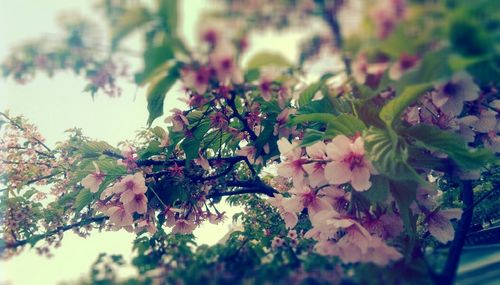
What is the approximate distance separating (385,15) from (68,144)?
2063mm

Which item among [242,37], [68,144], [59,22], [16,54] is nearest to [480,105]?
[242,37]

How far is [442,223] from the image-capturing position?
1.39 metres

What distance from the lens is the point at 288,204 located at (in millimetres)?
1447

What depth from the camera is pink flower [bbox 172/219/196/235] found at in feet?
6.15

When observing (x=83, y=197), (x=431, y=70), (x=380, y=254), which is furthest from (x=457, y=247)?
(x=83, y=197)

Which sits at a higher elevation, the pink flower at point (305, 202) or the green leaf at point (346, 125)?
the green leaf at point (346, 125)

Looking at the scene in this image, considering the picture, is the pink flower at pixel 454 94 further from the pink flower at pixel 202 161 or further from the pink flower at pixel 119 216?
the pink flower at pixel 119 216

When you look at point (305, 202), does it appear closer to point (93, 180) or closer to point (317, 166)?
point (317, 166)

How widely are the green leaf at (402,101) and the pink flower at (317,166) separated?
0.26 meters

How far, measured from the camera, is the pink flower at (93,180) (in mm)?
1700

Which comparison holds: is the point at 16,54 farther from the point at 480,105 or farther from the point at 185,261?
the point at 480,105

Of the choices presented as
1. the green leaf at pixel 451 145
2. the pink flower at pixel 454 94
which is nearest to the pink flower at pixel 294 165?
the green leaf at pixel 451 145

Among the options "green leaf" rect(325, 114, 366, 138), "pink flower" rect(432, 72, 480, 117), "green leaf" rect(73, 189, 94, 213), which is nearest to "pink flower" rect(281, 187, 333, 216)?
"green leaf" rect(325, 114, 366, 138)

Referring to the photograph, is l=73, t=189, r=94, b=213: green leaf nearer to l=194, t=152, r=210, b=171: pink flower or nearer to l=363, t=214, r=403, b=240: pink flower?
l=194, t=152, r=210, b=171: pink flower
